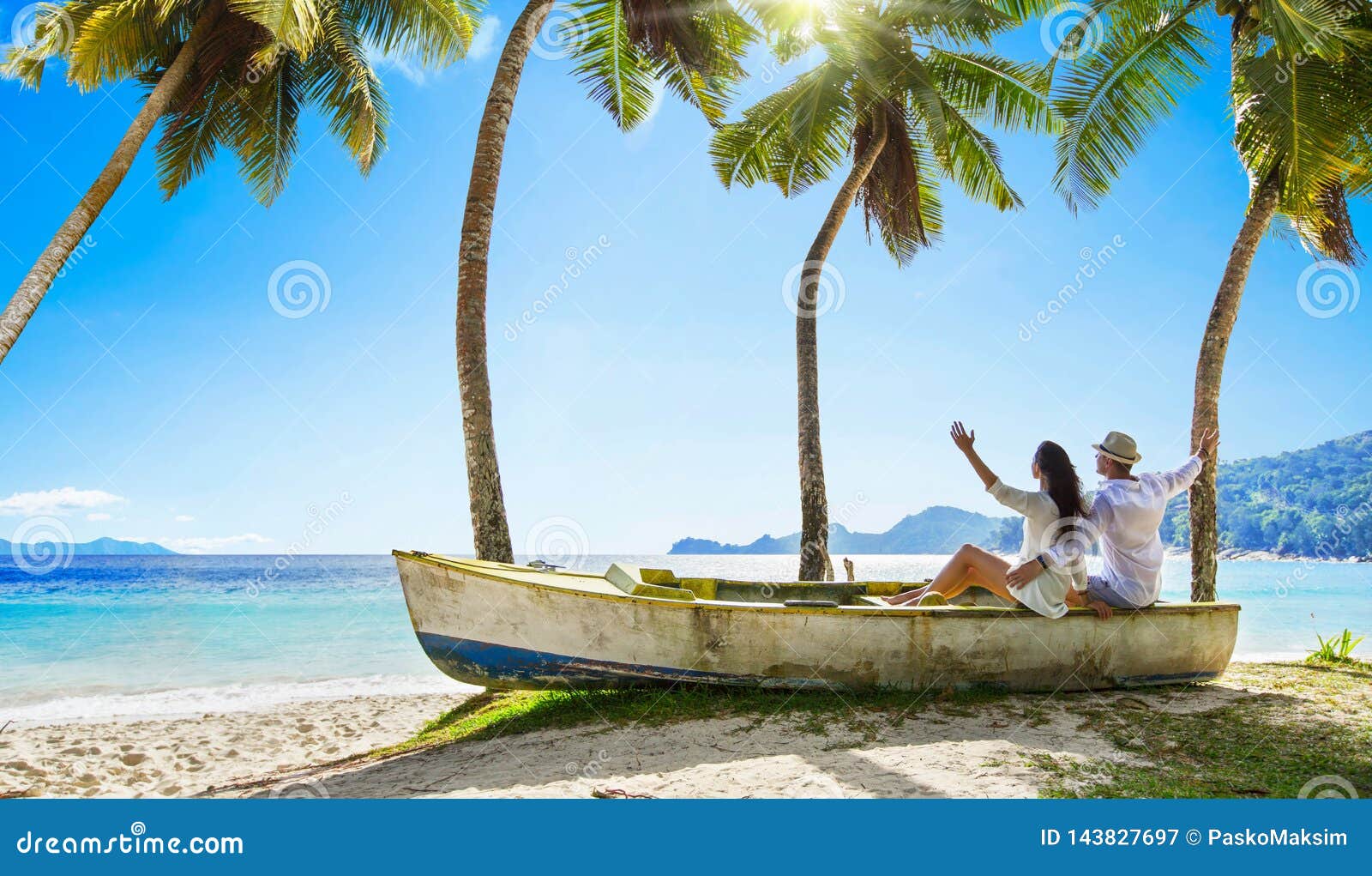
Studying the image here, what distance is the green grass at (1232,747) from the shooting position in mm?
3445

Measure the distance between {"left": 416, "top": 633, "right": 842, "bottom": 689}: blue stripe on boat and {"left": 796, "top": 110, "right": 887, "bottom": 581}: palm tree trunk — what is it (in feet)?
13.4

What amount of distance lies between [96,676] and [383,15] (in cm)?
Result: 1246

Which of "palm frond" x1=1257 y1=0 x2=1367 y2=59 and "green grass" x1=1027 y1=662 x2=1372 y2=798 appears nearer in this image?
"green grass" x1=1027 y1=662 x2=1372 y2=798

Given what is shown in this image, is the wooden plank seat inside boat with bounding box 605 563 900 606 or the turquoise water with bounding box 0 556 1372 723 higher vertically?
the wooden plank seat inside boat with bounding box 605 563 900 606

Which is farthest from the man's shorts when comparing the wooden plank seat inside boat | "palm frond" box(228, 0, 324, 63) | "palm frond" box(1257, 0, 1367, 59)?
"palm frond" box(228, 0, 324, 63)

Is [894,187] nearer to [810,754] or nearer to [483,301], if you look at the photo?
[483,301]

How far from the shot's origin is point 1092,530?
204 inches

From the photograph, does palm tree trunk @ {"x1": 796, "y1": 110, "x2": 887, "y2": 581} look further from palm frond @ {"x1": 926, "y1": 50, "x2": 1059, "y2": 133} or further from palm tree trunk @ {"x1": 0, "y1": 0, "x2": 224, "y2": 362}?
palm tree trunk @ {"x1": 0, "y1": 0, "x2": 224, "y2": 362}

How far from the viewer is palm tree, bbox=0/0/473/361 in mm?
8086

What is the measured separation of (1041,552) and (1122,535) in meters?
0.67

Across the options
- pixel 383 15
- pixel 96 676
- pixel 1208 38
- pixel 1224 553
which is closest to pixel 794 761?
pixel 1208 38
